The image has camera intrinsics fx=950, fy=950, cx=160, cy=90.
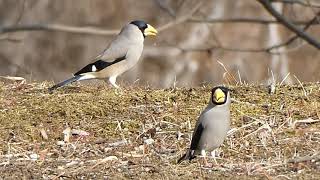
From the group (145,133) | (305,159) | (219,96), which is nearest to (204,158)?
(219,96)

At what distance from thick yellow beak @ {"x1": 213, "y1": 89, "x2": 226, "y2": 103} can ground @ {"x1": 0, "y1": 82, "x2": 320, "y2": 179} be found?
38 cm

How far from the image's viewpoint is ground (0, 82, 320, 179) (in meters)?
6.20

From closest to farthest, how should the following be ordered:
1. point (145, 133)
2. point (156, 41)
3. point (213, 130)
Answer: point (213, 130)
point (145, 133)
point (156, 41)

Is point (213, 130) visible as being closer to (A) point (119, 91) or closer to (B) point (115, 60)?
(A) point (119, 91)

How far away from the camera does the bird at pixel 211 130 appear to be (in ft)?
21.0

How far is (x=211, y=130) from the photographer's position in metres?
6.39

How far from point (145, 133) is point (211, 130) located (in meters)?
0.89

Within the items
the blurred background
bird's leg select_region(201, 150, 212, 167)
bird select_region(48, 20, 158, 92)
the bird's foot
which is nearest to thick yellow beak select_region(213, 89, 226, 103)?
bird's leg select_region(201, 150, 212, 167)

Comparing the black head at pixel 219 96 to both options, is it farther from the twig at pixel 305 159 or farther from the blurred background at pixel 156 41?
the blurred background at pixel 156 41

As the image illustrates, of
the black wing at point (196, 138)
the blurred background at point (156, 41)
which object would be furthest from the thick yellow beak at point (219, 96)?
the blurred background at point (156, 41)

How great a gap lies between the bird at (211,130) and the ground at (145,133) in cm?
11

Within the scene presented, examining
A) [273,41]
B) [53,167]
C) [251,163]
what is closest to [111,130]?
[53,167]

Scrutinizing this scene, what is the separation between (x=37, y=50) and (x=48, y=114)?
42.6 ft

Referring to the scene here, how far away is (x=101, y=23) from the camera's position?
21.2 m
